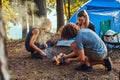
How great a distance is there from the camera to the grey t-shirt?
494 cm

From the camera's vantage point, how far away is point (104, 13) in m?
8.06

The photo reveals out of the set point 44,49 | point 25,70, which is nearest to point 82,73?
point 25,70

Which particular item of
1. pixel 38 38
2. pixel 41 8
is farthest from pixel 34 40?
pixel 41 8

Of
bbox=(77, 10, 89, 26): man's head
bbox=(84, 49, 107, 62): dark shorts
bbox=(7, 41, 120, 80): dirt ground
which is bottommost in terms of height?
bbox=(7, 41, 120, 80): dirt ground

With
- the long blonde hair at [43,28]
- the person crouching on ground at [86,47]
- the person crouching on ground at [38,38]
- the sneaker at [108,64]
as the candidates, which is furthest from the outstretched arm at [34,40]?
the sneaker at [108,64]

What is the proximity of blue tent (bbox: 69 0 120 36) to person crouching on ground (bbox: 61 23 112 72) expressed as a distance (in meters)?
2.45

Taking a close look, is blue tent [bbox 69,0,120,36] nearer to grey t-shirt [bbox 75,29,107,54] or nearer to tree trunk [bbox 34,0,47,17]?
tree trunk [bbox 34,0,47,17]

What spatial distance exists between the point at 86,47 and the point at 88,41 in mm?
104

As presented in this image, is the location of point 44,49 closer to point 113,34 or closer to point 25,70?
point 25,70

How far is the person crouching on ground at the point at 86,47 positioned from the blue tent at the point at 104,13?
2449 mm

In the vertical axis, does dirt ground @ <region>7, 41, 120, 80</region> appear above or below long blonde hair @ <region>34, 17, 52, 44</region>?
below

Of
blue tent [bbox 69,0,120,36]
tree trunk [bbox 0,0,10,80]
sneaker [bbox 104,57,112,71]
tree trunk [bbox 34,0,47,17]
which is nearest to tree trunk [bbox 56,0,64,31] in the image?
tree trunk [bbox 34,0,47,17]

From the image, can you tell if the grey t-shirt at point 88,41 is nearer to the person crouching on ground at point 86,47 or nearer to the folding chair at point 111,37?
the person crouching on ground at point 86,47

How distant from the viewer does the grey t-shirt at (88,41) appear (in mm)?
4941
